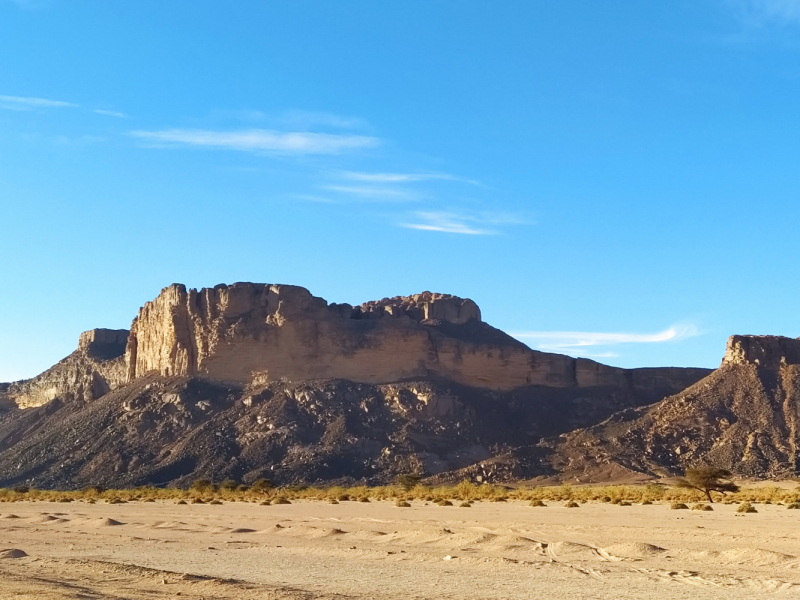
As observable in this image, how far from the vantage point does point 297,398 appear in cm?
8962

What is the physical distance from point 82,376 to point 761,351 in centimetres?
6957

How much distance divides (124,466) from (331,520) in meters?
49.7

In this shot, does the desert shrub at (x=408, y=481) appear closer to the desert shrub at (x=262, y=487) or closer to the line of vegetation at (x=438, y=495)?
the line of vegetation at (x=438, y=495)

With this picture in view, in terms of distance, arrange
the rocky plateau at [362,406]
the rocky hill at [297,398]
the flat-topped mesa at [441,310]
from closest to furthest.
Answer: the rocky plateau at [362,406], the rocky hill at [297,398], the flat-topped mesa at [441,310]

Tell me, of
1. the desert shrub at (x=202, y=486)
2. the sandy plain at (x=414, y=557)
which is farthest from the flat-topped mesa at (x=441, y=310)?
the sandy plain at (x=414, y=557)

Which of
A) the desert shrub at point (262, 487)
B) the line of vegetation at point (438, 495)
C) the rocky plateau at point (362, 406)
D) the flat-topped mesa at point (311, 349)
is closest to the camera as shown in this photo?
the line of vegetation at point (438, 495)

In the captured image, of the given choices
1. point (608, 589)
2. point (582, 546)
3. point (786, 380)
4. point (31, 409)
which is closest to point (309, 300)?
point (31, 409)

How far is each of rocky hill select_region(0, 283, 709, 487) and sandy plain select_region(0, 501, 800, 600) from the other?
43.1 metres

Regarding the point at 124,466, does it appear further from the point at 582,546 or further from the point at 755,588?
the point at 755,588

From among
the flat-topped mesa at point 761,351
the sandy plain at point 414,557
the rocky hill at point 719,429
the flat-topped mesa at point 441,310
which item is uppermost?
the flat-topped mesa at point 441,310

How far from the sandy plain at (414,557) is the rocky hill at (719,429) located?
129 feet

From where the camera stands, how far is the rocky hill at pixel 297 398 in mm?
80062

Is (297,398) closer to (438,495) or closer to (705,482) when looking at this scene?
(438,495)

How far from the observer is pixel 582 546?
22219 millimetres
